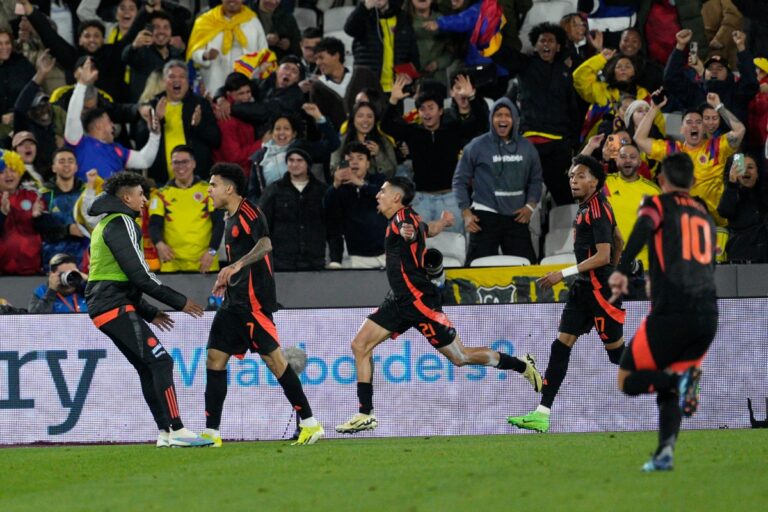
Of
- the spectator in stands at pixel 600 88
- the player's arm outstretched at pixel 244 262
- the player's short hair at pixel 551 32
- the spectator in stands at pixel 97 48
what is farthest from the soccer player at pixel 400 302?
the spectator in stands at pixel 97 48

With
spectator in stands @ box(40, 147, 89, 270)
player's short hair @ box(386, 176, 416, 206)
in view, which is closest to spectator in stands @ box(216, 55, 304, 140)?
spectator in stands @ box(40, 147, 89, 270)

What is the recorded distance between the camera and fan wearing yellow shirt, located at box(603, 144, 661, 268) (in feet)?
48.2

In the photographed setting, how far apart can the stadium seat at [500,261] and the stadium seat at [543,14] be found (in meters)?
4.20

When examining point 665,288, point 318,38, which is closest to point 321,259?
point 318,38

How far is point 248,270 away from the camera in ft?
37.4

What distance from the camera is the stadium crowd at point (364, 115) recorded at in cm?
1509

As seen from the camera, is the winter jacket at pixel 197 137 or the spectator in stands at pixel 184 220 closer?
the spectator in stands at pixel 184 220

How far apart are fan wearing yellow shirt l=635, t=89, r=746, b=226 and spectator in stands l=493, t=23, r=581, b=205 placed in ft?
3.80

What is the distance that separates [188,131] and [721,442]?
821cm

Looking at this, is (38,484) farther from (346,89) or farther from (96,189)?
(346,89)

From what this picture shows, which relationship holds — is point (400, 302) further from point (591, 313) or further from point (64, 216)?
point (64, 216)

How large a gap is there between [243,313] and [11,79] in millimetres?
7529

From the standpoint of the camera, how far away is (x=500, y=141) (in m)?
15.2

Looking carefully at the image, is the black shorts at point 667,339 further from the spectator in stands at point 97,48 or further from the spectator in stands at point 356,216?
the spectator in stands at point 97,48
